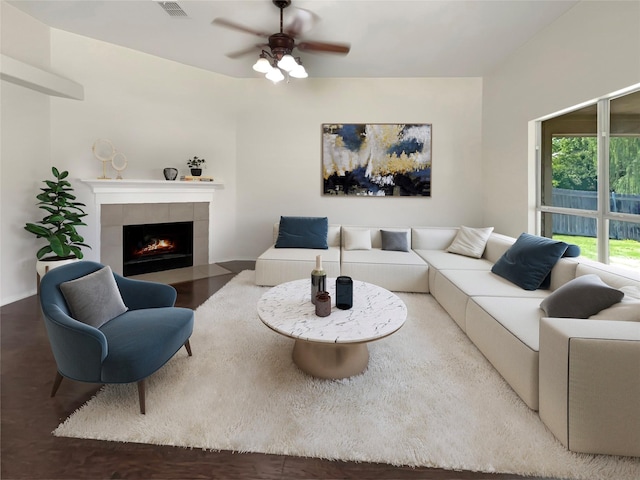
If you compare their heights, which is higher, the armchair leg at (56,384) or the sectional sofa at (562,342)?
the sectional sofa at (562,342)

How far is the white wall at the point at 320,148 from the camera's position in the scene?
5.15 metres

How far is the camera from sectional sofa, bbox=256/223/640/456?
1.44 metres

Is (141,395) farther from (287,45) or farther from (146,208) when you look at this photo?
(146,208)

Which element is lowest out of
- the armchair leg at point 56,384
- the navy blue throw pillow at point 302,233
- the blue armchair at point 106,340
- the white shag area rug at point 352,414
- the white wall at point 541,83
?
the white shag area rug at point 352,414

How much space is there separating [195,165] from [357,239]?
2839 mm

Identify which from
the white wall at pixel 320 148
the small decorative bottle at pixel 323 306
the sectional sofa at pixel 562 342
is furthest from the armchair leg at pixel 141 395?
the white wall at pixel 320 148

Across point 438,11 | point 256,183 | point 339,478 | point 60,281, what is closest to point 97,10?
point 256,183

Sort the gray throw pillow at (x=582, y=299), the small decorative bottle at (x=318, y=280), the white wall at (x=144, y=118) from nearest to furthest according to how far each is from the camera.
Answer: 1. the gray throw pillow at (x=582, y=299)
2. the small decorative bottle at (x=318, y=280)
3. the white wall at (x=144, y=118)

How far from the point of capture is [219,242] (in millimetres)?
5469

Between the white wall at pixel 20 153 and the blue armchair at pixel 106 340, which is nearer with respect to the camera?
the blue armchair at pixel 106 340

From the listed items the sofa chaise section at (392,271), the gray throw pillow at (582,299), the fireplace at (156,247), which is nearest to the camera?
the gray throw pillow at (582,299)

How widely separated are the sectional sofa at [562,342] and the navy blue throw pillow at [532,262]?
2.3 inches

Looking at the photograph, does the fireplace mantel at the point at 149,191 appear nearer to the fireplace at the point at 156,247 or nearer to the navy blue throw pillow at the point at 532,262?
the fireplace at the point at 156,247

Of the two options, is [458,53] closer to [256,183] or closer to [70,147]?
[256,183]
